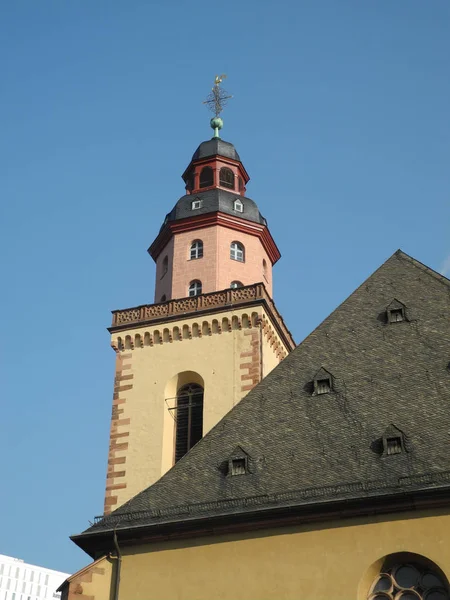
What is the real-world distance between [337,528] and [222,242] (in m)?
15.7

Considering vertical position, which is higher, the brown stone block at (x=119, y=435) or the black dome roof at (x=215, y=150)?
the black dome roof at (x=215, y=150)

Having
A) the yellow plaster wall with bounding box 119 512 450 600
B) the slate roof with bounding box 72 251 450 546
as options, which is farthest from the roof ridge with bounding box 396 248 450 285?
the yellow plaster wall with bounding box 119 512 450 600

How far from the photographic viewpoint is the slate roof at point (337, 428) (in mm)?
14406

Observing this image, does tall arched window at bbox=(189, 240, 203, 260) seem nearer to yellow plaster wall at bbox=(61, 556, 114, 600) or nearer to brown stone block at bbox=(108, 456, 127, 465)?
brown stone block at bbox=(108, 456, 127, 465)

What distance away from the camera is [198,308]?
88.0 ft

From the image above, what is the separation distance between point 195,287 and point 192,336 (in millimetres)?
2181

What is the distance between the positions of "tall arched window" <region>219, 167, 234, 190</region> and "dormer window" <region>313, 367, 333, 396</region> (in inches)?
604

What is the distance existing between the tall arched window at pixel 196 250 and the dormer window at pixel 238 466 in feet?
44.7

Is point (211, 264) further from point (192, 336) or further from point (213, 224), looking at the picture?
point (192, 336)

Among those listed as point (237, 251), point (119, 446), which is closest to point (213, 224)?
point (237, 251)

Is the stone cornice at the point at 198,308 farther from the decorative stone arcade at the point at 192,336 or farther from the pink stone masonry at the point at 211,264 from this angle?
the pink stone masonry at the point at 211,264

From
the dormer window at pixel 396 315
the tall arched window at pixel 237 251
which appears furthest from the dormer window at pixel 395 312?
the tall arched window at pixel 237 251

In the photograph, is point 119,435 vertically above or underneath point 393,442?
above

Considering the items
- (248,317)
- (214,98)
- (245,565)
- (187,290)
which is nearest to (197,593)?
(245,565)
